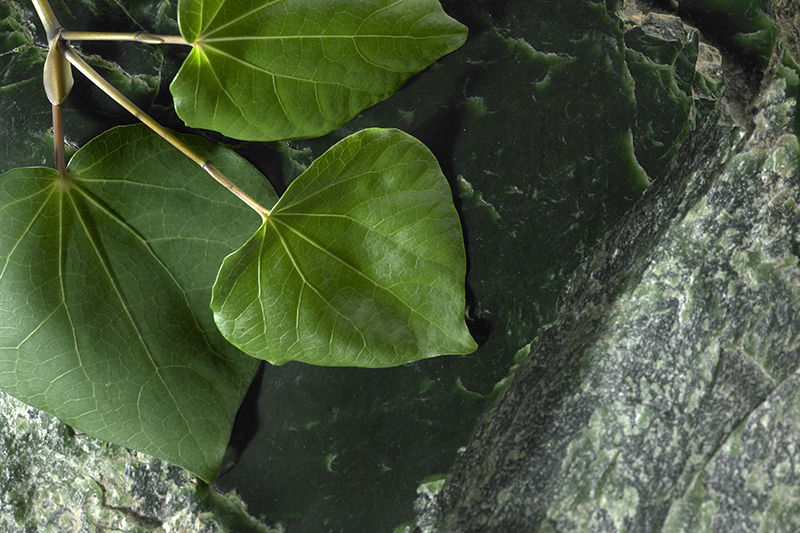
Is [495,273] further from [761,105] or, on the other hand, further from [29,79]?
[29,79]

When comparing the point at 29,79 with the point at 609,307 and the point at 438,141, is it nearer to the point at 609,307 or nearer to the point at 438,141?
the point at 438,141

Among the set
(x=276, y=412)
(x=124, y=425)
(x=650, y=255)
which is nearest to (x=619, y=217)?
(x=650, y=255)

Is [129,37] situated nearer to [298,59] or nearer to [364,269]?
[298,59]

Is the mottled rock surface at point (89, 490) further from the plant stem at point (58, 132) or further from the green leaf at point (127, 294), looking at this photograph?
the plant stem at point (58, 132)

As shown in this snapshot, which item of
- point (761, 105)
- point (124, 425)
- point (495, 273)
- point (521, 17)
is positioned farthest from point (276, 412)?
point (761, 105)

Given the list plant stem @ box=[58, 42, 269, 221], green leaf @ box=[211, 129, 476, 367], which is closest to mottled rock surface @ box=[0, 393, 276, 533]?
green leaf @ box=[211, 129, 476, 367]

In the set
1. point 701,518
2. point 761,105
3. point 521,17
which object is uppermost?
point 521,17

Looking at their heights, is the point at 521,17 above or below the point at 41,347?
above
